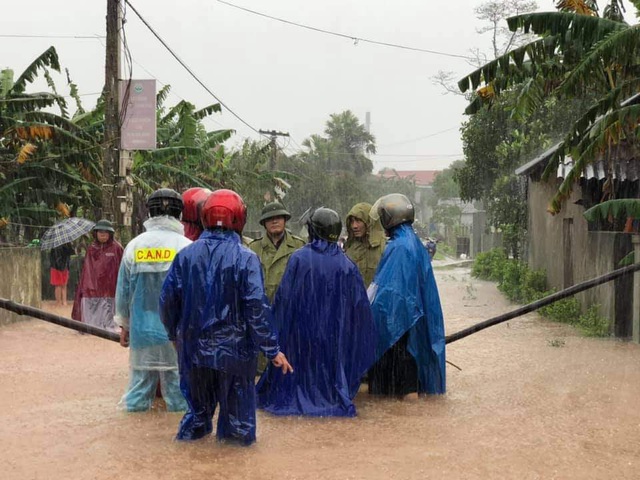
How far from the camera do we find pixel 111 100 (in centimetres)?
1606

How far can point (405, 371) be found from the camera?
317 inches

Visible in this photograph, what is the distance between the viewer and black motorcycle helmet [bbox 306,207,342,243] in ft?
24.1

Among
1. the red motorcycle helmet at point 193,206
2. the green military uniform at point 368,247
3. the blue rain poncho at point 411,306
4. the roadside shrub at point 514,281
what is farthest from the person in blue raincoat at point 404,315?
the roadside shrub at point 514,281

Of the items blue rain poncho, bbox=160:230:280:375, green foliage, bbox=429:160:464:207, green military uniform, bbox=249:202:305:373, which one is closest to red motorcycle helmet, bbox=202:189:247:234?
blue rain poncho, bbox=160:230:280:375

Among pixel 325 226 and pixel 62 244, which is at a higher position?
pixel 325 226

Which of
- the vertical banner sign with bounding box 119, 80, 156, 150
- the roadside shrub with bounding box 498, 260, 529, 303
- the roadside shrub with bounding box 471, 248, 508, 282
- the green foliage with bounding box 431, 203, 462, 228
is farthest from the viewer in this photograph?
the green foliage with bounding box 431, 203, 462, 228

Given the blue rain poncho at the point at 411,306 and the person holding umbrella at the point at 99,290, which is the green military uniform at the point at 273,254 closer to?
the blue rain poncho at the point at 411,306

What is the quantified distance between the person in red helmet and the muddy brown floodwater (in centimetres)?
175

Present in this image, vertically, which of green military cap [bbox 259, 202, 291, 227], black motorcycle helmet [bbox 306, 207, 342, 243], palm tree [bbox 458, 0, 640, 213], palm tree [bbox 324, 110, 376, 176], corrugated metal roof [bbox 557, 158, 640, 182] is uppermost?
palm tree [bbox 324, 110, 376, 176]

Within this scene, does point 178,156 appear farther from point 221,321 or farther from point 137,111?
point 221,321

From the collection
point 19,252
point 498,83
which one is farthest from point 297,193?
point 498,83

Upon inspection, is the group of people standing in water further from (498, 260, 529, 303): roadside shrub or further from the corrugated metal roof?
(498, 260, 529, 303): roadside shrub

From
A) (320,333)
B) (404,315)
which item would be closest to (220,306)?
(320,333)

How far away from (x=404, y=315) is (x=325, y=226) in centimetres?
123
